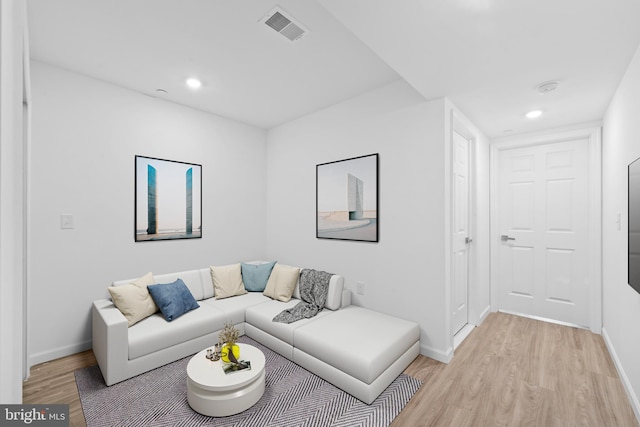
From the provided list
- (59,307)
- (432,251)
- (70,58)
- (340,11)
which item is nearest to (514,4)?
(340,11)

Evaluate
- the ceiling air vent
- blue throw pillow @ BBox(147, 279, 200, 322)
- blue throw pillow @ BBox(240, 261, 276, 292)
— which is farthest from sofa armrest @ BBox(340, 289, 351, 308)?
the ceiling air vent

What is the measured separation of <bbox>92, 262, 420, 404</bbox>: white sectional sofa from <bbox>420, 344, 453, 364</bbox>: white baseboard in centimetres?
8

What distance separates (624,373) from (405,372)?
1.65 metres

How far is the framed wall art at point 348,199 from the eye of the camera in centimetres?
318

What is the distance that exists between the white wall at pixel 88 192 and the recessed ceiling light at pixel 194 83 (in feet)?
1.87

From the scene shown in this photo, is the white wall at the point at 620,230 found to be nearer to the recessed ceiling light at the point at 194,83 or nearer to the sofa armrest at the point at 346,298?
the sofa armrest at the point at 346,298

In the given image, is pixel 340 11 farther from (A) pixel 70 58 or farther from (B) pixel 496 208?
(B) pixel 496 208

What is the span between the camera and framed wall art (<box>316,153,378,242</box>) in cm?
Answer: 318

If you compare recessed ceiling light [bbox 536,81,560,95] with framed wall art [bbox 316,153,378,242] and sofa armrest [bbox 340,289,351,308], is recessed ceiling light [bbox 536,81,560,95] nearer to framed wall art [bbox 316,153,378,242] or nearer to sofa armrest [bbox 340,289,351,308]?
framed wall art [bbox 316,153,378,242]

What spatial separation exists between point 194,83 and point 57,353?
2871mm

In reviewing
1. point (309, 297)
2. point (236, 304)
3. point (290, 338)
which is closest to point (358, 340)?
point (290, 338)

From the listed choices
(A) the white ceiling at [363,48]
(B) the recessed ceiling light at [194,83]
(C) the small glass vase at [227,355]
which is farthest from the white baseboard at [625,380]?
(B) the recessed ceiling light at [194,83]

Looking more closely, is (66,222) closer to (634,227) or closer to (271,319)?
(271,319)

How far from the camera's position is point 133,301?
104 inches
